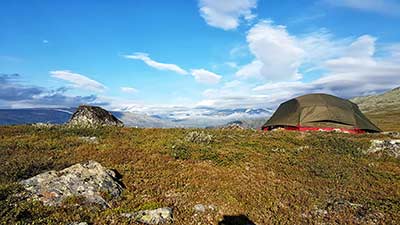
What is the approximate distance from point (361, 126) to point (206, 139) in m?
22.9

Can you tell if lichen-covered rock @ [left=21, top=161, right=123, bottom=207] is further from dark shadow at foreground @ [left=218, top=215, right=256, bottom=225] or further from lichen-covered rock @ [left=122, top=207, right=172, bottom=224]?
dark shadow at foreground @ [left=218, top=215, right=256, bottom=225]

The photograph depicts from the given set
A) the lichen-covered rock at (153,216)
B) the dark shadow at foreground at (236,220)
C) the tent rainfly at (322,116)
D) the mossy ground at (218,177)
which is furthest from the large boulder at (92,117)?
the dark shadow at foreground at (236,220)

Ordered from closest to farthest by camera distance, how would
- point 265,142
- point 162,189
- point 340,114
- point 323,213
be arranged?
point 323,213 → point 162,189 → point 265,142 → point 340,114

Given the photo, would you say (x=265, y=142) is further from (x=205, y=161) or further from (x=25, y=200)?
(x=25, y=200)

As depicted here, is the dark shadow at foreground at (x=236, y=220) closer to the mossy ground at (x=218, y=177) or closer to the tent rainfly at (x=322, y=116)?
the mossy ground at (x=218, y=177)

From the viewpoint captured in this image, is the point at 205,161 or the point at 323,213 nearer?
the point at 323,213

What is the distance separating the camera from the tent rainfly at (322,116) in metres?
38.3

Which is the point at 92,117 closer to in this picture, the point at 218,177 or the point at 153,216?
the point at 218,177

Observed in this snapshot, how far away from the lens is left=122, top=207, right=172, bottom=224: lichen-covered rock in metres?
11.2

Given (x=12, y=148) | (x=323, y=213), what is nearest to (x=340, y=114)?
(x=323, y=213)

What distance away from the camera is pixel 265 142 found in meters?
Answer: 25.2

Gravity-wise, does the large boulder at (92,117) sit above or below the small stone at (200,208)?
above

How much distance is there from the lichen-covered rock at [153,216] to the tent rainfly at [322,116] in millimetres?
29999

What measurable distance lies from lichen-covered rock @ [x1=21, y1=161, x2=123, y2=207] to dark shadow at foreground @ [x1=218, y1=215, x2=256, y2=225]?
14.5 ft
